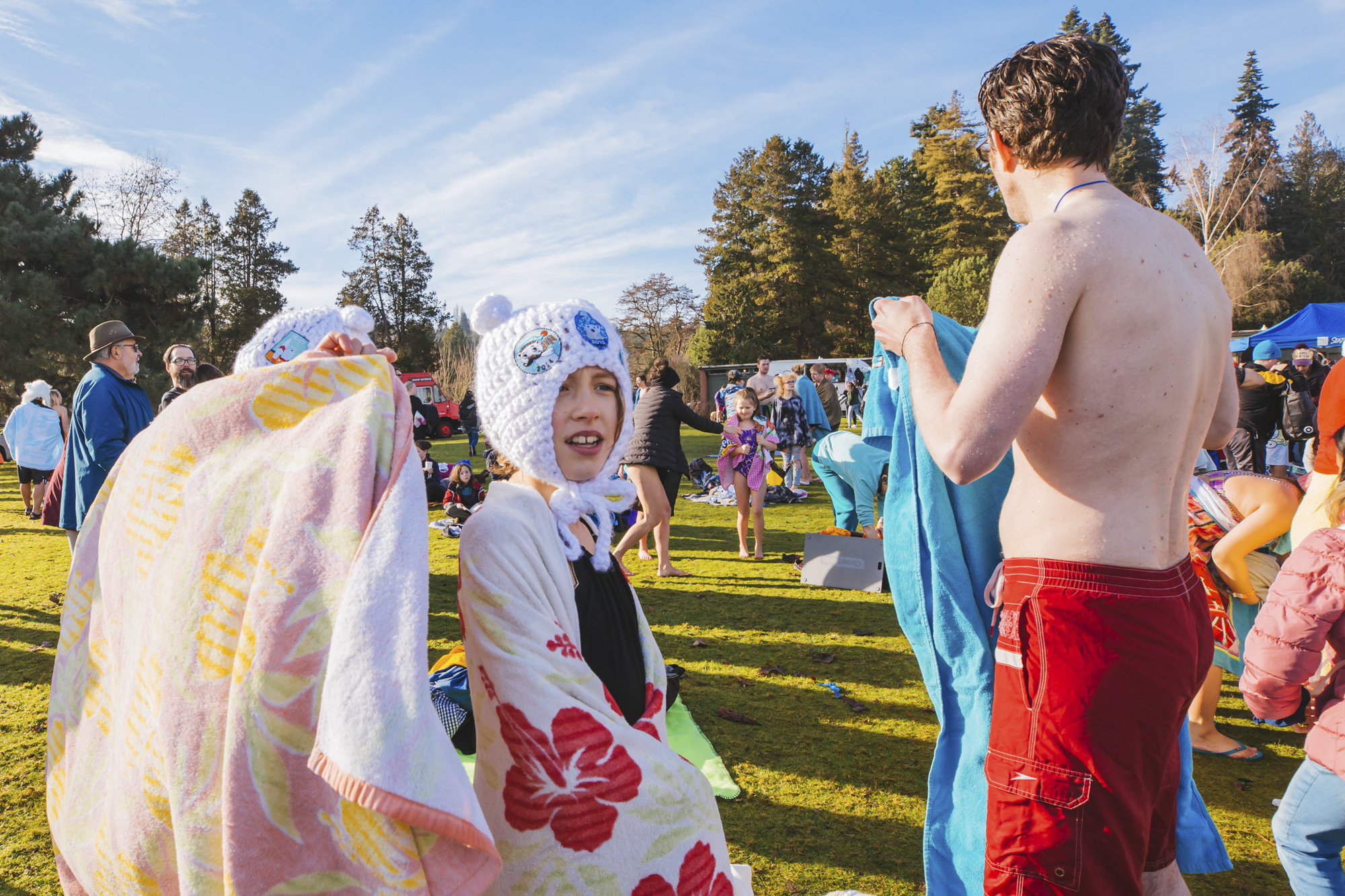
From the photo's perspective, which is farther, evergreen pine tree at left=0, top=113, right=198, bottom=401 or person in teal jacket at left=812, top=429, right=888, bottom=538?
evergreen pine tree at left=0, top=113, right=198, bottom=401

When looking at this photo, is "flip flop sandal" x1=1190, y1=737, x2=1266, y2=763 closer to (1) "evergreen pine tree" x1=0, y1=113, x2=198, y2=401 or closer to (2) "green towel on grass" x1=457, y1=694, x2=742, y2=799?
(2) "green towel on grass" x1=457, y1=694, x2=742, y2=799

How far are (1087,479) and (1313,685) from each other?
1286 millimetres

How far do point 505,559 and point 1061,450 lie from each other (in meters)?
1.25

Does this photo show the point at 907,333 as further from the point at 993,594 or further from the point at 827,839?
the point at 827,839

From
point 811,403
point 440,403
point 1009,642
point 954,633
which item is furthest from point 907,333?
point 440,403

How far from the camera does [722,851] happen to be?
151cm

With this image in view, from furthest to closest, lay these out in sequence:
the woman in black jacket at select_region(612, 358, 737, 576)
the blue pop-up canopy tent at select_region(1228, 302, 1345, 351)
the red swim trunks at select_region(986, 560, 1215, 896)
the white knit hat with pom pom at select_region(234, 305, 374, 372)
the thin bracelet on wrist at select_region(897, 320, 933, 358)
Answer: the blue pop-up canopy tent at select_region(1228, 302, 1345, 351), the woman in black jacket at select_region(612, 358, 737, 576), the white knit hat with pom pom at select_region(234, 305, 374, 372), the thin bracelet on wrist at select_region(897, 320, 933, 358), the red swim trunks at select_region(986, 560, 1215, 896)

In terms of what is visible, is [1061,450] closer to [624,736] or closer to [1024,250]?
[1024,250]

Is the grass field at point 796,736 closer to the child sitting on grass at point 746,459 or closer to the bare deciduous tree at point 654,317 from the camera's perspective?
the child sitting on grass at point 746,459

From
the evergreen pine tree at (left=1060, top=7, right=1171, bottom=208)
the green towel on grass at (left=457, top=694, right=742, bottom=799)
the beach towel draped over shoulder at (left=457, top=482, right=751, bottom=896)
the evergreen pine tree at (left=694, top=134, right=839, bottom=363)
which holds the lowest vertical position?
the green towel on grass at (left=457, top=694, right=742, bottom=799)

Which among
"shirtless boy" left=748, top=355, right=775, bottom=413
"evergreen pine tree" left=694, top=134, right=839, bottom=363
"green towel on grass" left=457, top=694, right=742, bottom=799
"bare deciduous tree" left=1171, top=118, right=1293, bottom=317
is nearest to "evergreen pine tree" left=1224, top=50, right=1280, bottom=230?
"bare deciduous tree" left=1171, top=118, right=1293, bottom=317

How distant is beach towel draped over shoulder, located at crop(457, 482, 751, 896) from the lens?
52.4 inches

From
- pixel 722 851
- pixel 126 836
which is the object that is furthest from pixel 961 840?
pixel 126 836

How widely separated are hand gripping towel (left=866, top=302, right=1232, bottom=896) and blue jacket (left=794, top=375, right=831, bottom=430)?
9.57 meters
